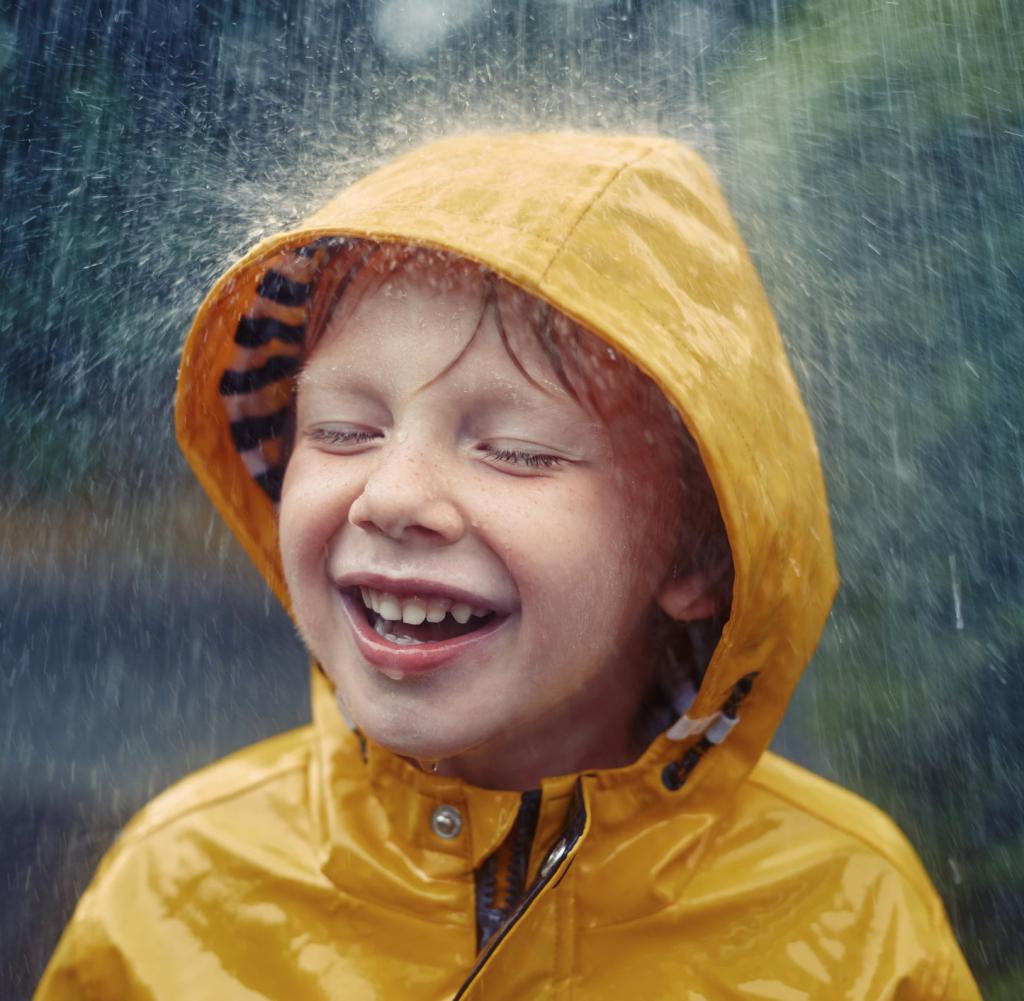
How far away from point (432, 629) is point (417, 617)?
5cm

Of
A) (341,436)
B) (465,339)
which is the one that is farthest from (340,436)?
(465,339)

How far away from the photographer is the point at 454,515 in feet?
3.97

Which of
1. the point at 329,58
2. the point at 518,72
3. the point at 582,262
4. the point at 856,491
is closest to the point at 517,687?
the point at 582,262

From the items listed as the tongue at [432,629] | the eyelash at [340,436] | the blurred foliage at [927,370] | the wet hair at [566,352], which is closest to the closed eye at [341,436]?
the eyelash at [340,436]

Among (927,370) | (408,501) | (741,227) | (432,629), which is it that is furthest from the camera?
(741,227)

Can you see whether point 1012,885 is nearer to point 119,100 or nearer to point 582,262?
point 582,262

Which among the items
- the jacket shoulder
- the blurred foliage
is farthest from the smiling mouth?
the blurred foliage

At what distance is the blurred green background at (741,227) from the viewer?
2.25 meters

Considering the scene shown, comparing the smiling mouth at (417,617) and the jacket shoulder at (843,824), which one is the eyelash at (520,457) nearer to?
the smiling mouth at (417,617)

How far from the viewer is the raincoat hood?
4.07ft

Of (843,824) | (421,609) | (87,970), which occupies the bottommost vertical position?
(87,970)

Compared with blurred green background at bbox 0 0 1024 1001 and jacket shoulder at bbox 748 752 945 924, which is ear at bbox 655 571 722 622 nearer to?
jacket shoulder at bbox 748 752 945 924

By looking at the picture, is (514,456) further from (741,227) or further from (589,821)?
(741,227)

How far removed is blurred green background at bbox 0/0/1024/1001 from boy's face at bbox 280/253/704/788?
0.60 m
